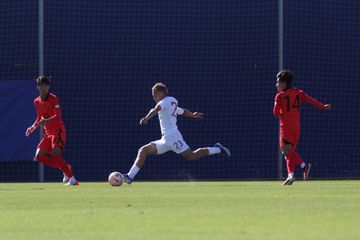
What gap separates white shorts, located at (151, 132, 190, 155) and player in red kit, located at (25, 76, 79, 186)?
5.54ft

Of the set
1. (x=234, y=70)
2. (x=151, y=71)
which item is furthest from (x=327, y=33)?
(x=151, y=71)

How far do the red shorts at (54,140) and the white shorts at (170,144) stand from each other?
1711 mm

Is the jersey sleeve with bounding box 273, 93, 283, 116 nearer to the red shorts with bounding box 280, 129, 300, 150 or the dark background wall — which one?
the red shorts with bounding box 280, 129, 300, 150

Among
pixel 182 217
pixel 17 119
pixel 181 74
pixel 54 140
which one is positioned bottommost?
pixel 17 119

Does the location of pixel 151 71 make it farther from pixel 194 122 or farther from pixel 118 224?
pixel 118 224

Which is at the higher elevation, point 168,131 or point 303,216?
point 303,216

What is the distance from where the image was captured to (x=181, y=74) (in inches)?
841

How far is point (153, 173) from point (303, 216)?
13.3 metres

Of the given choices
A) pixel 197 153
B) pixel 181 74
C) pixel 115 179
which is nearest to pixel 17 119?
pixel 181 74

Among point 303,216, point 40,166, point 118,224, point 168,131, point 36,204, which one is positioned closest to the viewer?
point 118,224

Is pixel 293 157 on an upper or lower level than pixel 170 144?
lower

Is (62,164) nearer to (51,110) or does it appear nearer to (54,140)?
(54,140)

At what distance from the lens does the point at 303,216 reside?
8266 millimetres

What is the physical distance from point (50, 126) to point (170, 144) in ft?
7.01
